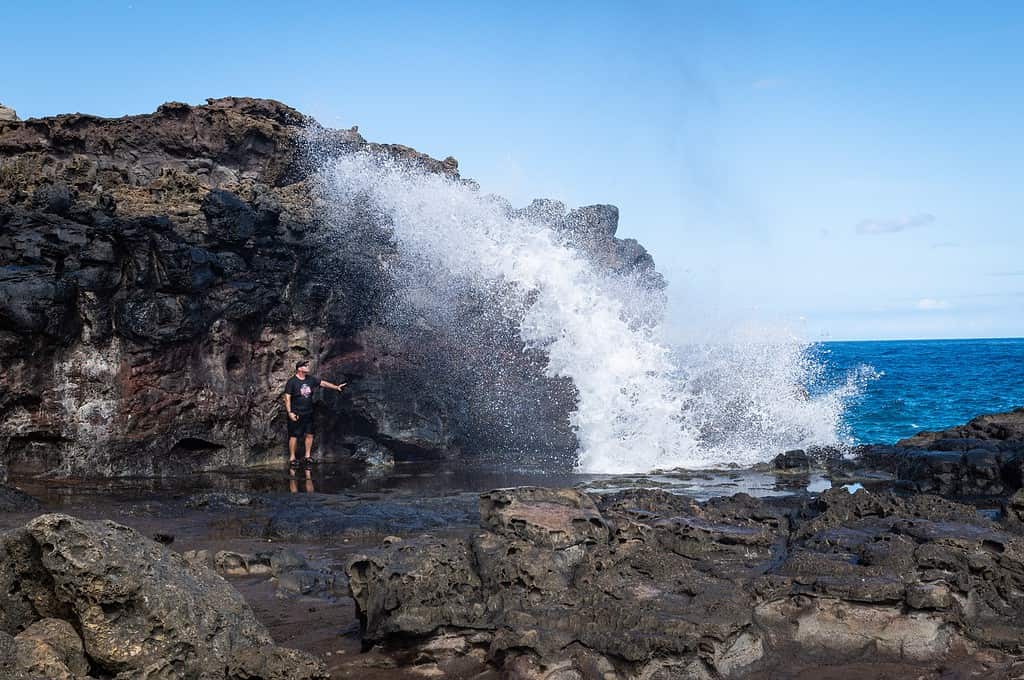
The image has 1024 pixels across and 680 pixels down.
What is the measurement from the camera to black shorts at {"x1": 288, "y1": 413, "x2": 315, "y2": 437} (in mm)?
13312

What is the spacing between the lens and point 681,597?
466cm

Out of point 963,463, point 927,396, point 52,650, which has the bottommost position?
point 927,396

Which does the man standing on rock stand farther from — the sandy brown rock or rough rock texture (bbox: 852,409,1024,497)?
the sandy brown rock

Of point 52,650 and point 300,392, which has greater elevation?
point 300,392

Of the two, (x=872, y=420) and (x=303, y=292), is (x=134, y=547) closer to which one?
(x=303, y=292)

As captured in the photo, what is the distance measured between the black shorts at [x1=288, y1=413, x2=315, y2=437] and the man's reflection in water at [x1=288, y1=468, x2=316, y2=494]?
0.82 metres

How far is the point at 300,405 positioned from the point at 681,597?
9.47 metres

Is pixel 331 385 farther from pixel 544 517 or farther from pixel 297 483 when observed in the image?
pixel 544 517

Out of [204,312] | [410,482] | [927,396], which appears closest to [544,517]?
[410,482]

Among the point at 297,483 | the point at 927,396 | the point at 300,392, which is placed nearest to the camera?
the point at 297,483

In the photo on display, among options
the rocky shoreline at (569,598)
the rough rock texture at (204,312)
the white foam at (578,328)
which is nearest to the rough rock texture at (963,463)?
the white foam at (578,328)

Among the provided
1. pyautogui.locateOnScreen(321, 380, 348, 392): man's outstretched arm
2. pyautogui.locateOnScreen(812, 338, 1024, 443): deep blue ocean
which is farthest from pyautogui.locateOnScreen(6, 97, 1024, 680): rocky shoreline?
pyautogui.locateOnScreen(812, 338, 1024, 443): deep blue ocean

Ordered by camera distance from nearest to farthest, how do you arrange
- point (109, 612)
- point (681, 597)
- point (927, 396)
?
point (109, 612) < point (681, 597) < point (927, 396)

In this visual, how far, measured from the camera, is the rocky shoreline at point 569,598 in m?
3.90
